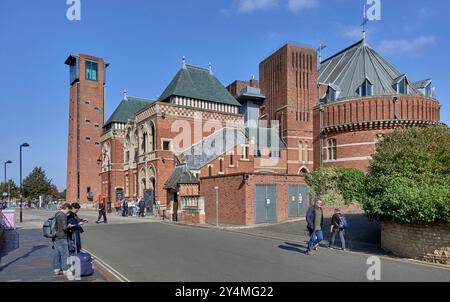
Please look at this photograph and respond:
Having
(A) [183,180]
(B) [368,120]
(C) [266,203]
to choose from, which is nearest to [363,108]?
(B) [368,120]

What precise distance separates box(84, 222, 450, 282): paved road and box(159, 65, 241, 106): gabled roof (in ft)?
95.2

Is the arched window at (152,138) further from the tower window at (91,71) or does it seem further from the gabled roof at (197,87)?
the tower window at (91,71)

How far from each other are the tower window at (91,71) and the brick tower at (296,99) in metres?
30.5

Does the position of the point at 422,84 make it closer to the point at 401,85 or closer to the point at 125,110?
the point at 401,85

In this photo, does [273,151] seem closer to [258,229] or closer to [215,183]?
[215,183]

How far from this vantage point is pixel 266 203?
24.6 metres

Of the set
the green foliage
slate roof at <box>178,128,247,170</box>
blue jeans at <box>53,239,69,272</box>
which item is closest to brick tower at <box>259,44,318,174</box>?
slate roof at <box>178,128,247,170</box>

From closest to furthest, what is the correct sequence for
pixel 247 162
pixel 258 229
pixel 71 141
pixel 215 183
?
pixel 258 229 → pixel 215 183 → pixel 247 162 → pixel 71 141

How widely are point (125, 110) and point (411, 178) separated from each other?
48.9 metres

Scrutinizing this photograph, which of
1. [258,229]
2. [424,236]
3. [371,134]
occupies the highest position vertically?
[371,134]

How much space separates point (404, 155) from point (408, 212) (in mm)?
2866
